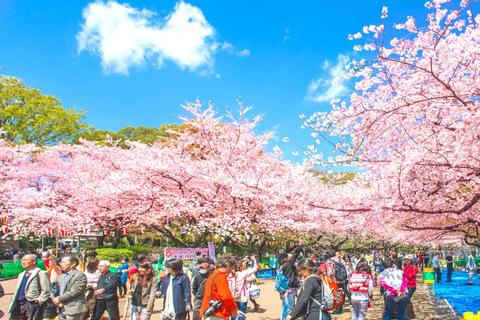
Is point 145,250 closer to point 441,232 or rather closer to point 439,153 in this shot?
point 441,232

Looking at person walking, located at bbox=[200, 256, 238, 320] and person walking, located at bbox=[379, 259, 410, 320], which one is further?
person walking, located at bbox=[379, 259, 410, 320]

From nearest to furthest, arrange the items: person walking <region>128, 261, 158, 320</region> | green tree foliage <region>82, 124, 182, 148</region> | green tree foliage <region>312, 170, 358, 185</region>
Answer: person walking <region>128, 261, 158, 320</region>, green tree foliage <region>312, 170, 358, 185</region>, green tree foliage <region>82, 124, 182, 148</region>

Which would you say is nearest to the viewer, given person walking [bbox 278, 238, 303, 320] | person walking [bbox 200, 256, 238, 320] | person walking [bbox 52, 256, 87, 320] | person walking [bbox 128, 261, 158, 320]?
person walking [bbox 200, 256, 238, 320]

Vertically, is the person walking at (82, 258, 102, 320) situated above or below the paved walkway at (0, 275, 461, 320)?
above

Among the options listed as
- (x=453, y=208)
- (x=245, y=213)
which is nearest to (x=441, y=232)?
(x=453, y=208)

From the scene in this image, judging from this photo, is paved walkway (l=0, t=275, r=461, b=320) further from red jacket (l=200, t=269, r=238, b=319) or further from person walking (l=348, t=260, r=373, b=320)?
red jacket (l=200, t=269, r=238, b=319)

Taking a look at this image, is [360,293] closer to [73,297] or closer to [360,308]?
[360,308]

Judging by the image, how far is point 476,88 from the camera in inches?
195

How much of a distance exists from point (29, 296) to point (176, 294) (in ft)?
7.45

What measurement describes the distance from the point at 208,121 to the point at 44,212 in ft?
30.3

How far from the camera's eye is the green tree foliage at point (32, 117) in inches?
1114

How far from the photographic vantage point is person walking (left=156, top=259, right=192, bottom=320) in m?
5.36

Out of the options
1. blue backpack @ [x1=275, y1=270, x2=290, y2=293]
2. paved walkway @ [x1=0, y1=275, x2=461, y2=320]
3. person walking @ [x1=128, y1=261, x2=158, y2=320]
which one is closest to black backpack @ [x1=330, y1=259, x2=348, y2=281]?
paved walkway @ [x1=0, y1=275, x2=461, y2=320]

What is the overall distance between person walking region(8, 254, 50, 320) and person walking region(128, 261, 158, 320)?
1.34 m
